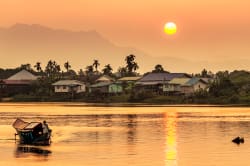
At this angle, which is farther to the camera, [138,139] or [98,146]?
[138,139]

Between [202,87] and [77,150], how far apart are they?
145 meters

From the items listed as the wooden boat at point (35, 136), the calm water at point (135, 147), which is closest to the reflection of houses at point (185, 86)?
the calm water at point (135, 147)

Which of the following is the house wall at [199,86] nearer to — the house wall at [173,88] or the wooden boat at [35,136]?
the house wall at [173,88]

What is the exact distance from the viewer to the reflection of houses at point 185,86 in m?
195

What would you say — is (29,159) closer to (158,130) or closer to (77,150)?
(77,150)

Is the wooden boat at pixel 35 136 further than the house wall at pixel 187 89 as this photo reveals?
No

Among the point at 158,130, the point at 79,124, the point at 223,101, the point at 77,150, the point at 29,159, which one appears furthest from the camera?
the point at 223,101

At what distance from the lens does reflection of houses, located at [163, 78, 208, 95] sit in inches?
7682

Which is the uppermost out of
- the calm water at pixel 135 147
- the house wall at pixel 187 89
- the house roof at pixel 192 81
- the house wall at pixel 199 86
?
the house roof at pixel 192 81

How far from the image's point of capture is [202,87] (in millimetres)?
197125

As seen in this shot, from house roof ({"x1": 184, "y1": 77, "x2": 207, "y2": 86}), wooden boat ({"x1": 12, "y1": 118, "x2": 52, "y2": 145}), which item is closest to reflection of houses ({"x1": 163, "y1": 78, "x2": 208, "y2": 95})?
house roof ({"x1": 184, "y1": 77, "x2": 207, "y2": 86})

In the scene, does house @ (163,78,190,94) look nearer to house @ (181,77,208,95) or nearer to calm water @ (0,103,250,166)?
house @ (181,77,208,95)

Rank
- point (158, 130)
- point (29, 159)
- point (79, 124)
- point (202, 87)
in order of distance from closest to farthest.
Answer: point (29, 159), point (158, 130), point (79, 124), point (202, 87)

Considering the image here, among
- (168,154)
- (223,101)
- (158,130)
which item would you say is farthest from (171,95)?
(168,154)
